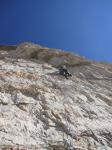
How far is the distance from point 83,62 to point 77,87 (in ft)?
28.5

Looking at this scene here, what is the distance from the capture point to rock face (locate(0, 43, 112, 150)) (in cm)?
1276

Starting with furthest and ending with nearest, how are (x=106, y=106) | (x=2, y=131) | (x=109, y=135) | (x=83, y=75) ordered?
(x=83, y=75) < (x=106, y=106) < (x=109, y=135) < (x=2, y=131)

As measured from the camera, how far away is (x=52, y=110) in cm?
1527

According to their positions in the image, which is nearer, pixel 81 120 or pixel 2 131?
pixel 2 131

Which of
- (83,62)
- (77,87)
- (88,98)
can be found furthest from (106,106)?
(83,62)

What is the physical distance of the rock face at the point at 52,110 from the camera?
12758mm

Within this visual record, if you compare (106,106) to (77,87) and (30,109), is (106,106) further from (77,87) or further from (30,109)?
(30,109)

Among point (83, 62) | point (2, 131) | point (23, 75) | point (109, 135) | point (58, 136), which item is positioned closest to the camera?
point (2, 131)

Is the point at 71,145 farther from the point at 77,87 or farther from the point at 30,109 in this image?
the point at 77,87

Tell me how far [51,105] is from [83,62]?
13585mm

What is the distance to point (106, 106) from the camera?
18.1 metres

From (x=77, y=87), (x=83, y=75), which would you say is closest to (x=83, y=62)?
(x=83, y=75)

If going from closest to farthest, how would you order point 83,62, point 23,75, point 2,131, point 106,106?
point 2,131 → point 106,106 → point 23,75 → point 83,62

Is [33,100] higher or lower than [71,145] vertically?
higher
